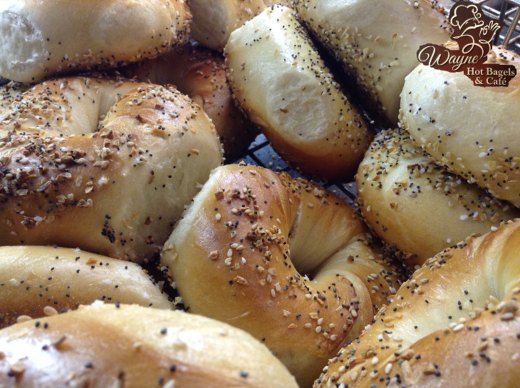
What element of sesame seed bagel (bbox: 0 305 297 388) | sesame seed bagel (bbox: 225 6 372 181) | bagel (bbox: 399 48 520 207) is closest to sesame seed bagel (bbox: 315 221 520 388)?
bagel (bbox: 399 48 520 207)

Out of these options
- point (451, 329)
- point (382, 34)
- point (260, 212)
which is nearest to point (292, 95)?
point (382, 34)

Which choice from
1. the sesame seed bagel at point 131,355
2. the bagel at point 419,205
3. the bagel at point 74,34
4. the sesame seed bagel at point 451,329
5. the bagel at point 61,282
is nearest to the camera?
the sesame seed bagel at point 131,355

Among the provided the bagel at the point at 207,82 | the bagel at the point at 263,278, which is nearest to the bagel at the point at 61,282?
the bagel at the point at 263,278

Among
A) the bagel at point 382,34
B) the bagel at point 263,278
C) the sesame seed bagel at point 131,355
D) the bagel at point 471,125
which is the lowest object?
the bagel at point 263,278

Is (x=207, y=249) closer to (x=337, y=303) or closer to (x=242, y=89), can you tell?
(x=337, y=303)

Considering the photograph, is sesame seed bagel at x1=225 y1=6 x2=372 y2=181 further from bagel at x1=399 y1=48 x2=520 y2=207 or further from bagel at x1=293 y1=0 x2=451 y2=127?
bagel at x1=399 y1=48 x2=520 y2=207

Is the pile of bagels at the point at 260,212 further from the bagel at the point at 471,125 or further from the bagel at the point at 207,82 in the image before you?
the bagel at the point at 207,82

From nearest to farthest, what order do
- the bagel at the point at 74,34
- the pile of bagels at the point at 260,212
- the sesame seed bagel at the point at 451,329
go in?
the pile of bagels at the point at 260,212 < the sesame seed bagel at the point at 451,329 < the bagel at the point at 74,34
